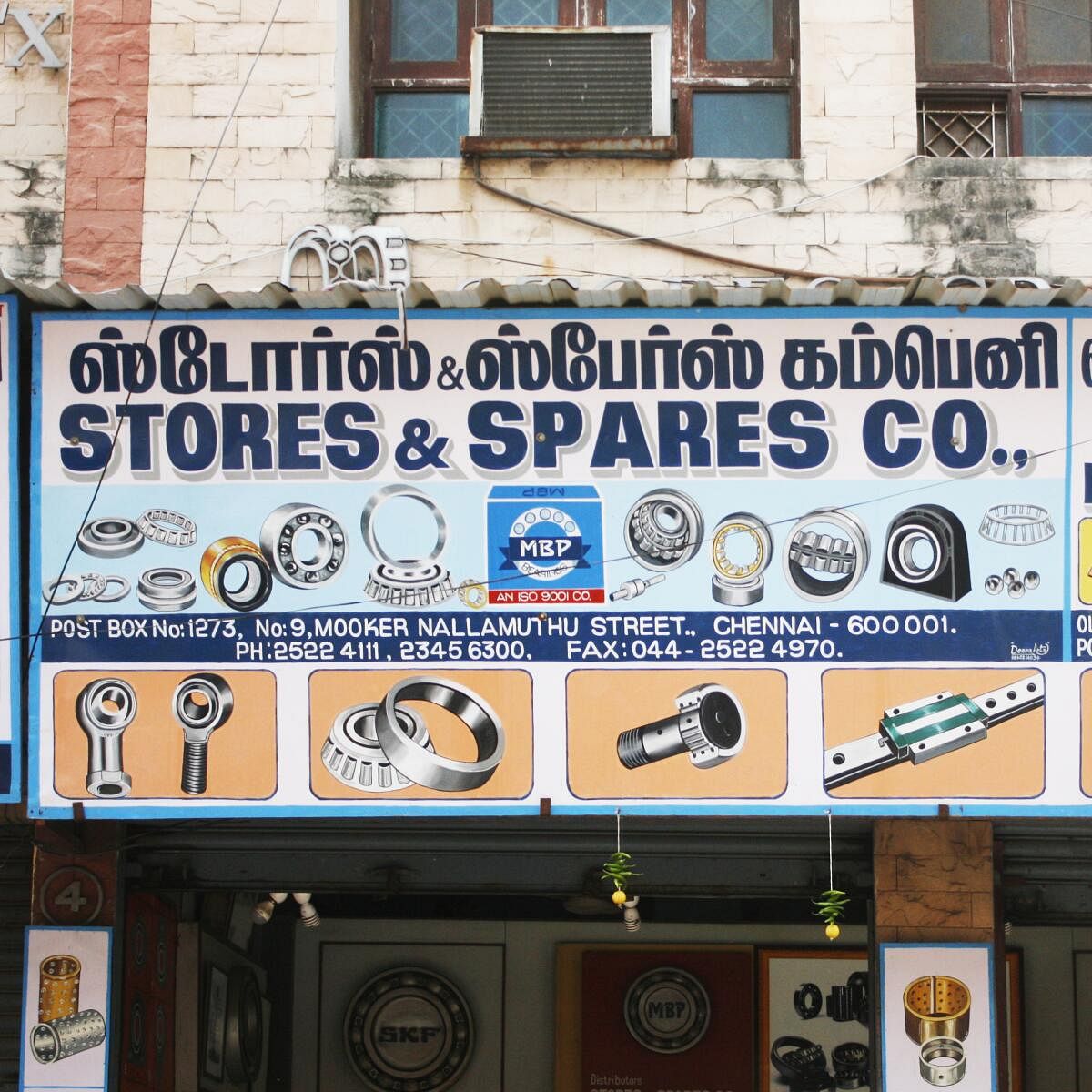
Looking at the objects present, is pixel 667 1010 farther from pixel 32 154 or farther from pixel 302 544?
pixel 32 154

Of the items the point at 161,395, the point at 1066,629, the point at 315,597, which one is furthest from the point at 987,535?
the point at 161,395

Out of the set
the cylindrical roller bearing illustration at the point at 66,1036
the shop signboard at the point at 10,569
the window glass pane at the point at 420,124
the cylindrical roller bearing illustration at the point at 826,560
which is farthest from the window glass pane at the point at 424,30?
the cylindrical roller bearing illustration at the point at 66,1036

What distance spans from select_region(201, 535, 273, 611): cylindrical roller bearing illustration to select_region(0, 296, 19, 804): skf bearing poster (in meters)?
0.87

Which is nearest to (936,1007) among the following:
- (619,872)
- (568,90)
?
(619,872)

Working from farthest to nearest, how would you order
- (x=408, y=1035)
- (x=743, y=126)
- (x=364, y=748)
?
(x=408, y=1035), (x=743, y=126), (x=364, y=748)

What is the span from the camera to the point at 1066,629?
7629mm

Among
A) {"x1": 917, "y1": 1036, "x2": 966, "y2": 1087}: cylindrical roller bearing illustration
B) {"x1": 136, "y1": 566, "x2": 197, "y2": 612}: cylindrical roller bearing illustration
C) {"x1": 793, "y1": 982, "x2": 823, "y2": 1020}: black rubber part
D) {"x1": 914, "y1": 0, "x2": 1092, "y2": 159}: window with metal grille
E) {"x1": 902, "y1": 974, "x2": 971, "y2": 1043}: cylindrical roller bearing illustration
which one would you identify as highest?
{"x1": 914, "y1": 0, "x2": 1092, "y2": 159}: window with metal grille

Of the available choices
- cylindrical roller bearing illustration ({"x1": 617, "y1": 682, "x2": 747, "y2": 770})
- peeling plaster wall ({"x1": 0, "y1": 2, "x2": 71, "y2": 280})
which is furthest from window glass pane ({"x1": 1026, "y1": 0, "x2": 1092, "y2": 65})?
peeling plaster wall ({"x1": 0, "y1": 2, "x2": 71, "y2": 280})

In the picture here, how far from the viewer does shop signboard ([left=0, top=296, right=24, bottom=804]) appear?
307 inches

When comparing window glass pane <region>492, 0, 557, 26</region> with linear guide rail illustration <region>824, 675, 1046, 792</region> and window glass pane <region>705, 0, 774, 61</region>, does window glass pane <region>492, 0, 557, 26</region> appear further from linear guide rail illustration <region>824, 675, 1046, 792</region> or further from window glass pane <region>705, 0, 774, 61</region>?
linear guide rail illustration <region>824, 675, 1046, 792</region>

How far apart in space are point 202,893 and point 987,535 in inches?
195

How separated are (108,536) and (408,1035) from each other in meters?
5.07

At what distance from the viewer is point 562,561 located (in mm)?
7719

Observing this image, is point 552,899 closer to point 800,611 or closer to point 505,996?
point 505,996
